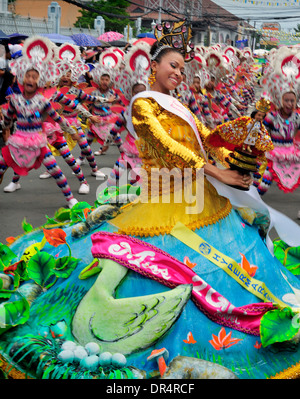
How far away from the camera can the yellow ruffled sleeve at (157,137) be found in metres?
2.82

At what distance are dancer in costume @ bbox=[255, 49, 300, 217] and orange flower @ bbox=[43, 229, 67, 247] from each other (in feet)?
12.2

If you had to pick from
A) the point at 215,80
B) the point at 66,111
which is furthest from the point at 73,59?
the point at 215,80

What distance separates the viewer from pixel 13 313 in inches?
111

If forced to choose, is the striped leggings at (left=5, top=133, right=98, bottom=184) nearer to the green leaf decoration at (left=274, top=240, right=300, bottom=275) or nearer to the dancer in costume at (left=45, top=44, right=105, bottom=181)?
the dancer in costume at (left=45, top=44, right=105, bottom=181)

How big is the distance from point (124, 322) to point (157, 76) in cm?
132

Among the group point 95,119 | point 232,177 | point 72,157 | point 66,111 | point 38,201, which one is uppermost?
point 232,177

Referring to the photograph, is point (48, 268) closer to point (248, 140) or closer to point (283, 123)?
point (248, 140)

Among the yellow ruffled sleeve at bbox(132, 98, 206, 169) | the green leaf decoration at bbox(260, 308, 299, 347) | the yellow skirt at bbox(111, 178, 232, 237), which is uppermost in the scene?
the yellow ruffled sleeve at bbox(132, 98, 206, 169)

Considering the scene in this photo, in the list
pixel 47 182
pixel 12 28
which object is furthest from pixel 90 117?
pixel 12 28

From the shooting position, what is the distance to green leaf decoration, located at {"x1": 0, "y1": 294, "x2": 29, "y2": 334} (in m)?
2.79

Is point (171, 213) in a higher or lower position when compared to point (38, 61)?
lower

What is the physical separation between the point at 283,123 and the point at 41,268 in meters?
4.25

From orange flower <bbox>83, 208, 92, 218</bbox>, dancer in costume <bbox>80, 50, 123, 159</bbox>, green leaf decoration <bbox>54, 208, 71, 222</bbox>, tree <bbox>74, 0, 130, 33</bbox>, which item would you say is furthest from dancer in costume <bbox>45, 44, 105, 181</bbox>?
tree <bbox>74, 0, 130, 33</bbox>

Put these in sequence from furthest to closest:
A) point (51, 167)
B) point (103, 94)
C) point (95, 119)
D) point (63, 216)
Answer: point (103, 94), point (95, 119), point (51, 167), point (63, 216)
